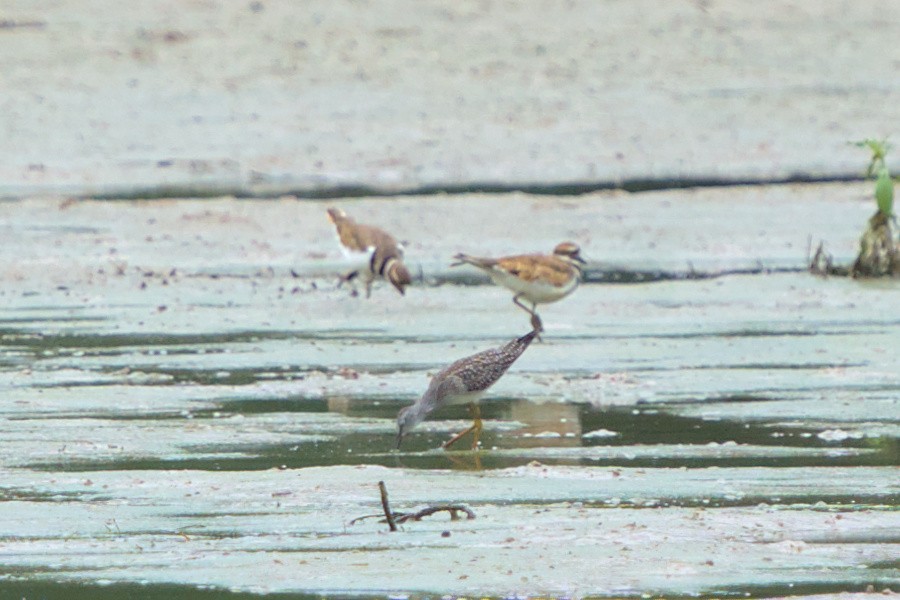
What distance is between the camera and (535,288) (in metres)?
12.2

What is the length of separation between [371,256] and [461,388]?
4.96 metres

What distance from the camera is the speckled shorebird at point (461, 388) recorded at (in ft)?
28.1

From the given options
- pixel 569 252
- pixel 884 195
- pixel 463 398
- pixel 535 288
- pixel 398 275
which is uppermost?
pixel 884 195

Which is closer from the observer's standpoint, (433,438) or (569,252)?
(433,438)

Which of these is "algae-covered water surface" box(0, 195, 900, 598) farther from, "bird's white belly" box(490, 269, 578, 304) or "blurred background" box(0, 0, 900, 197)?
"blurred background" box(0, 0, 900, 197)

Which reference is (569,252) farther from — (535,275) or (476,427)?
(476,427)

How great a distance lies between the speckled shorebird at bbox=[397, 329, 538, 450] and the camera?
857 cm

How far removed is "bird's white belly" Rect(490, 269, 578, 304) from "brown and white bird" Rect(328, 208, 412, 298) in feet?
2.93

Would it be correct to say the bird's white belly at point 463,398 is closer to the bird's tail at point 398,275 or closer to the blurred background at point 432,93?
the bird's tail at point 398,275

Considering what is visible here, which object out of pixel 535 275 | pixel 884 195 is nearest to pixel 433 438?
pixel 535 275

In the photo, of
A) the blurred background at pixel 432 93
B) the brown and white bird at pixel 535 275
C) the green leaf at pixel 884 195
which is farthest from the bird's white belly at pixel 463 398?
the blurred background at pixel 432 93

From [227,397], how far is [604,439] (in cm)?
221

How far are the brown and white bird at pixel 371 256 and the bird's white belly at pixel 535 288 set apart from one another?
0.89m

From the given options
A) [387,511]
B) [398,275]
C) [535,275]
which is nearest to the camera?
[387,511]
